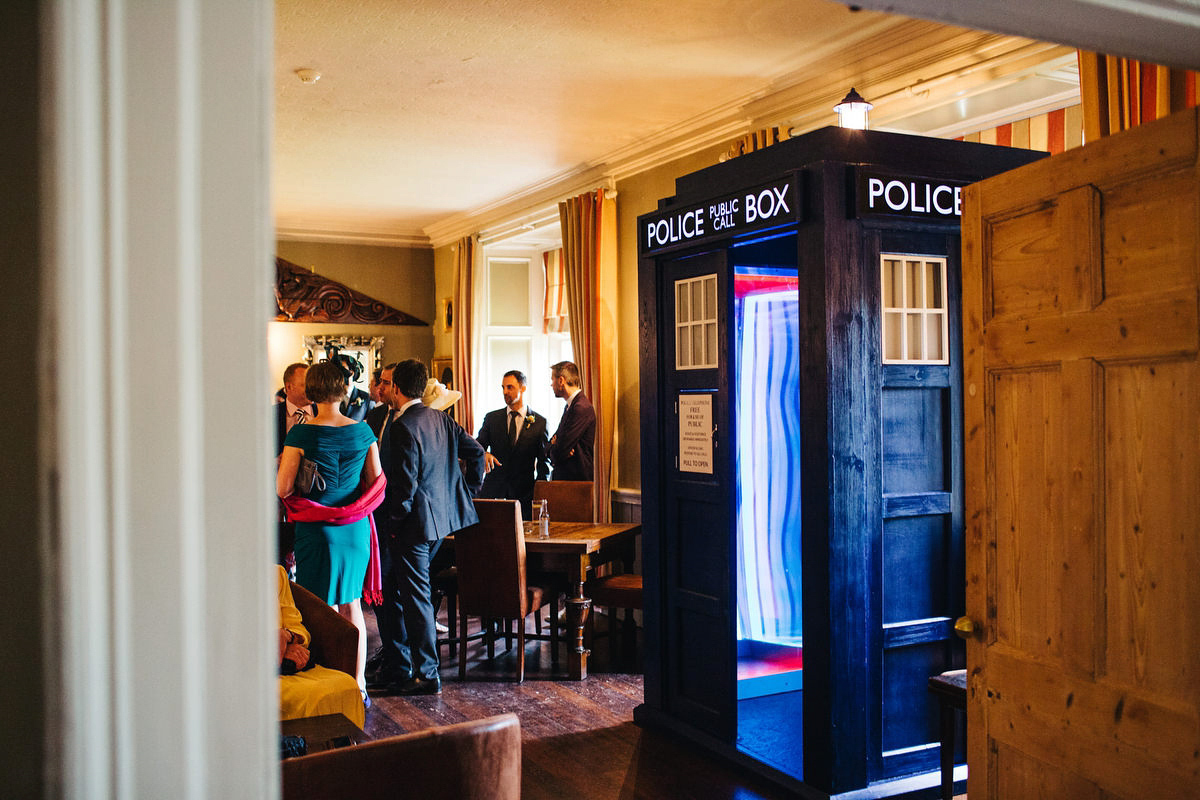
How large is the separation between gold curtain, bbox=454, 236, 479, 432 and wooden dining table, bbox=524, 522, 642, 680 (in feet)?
12.6

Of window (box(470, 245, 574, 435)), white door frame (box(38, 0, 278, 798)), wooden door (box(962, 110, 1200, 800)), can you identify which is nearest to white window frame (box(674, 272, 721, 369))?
wooden door (box(962, 110, 1200, 800))

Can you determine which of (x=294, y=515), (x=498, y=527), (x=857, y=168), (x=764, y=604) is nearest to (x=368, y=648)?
(x=498, y=527)

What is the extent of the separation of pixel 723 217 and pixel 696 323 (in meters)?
0.49

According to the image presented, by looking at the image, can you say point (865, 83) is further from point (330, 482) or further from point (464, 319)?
point (464, 319)

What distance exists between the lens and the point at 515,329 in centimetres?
938

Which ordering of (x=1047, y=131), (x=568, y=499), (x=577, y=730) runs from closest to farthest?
(x=577, y=730) → (x=1047, y=131) → (x=568, y=499)

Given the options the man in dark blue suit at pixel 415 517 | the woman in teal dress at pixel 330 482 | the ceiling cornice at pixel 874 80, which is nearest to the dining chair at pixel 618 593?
the man in dark blue suit at pixel 415 517

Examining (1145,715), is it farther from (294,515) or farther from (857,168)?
(294,515)

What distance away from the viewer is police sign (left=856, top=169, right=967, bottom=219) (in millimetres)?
3320

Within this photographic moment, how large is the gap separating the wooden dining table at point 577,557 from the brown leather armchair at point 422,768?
331 cm

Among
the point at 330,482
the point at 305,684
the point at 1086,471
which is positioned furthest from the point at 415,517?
the point at 1086,471

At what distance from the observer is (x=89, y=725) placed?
810 millimetres

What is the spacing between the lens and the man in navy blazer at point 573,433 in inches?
263

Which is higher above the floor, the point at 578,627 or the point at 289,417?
the point at 289,417
